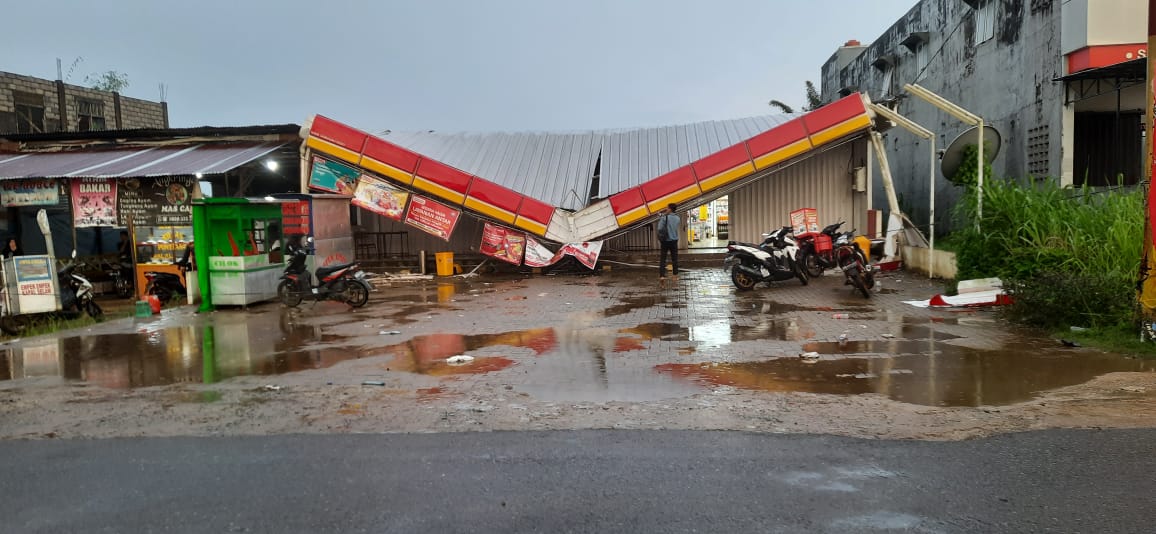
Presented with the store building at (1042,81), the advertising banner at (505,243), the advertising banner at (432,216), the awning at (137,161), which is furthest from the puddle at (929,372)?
the awning at (137,161)

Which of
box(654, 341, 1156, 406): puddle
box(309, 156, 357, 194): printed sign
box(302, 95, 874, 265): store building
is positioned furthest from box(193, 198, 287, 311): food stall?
box(654, 341, 1156, 406): puddle

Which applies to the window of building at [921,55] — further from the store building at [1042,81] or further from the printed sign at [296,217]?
the printed sign at [296,217]

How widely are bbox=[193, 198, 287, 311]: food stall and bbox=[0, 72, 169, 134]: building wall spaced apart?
610 inches

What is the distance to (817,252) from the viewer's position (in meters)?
15.5

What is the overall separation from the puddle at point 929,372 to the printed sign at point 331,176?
1206 centimetres

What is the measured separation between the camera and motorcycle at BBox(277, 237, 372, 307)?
42.3 ft

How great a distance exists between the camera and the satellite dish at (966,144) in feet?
44.0

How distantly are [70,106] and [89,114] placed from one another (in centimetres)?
76

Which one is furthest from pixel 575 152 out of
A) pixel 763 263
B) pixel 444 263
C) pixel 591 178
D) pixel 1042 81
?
pixel 1042 81

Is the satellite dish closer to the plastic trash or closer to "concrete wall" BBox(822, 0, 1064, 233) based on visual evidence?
"concrete wall" BBox(822, 0, 1064, 233)

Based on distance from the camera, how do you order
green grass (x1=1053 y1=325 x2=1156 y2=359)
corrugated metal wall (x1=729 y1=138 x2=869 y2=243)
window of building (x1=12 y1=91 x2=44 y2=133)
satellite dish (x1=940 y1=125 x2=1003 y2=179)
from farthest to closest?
window of building (x1=12 y1=91 x2=44 y2=133) < corrugated metal wall (x1=729 y1=138 x2=869 y2=243) < satellite dish (x1=940 y1=125 x2=1003 y2=179) < green grass (x1=1053 y1=325 x2=1156 y2=359)

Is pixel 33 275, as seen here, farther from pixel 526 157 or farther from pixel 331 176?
pixel 526 157

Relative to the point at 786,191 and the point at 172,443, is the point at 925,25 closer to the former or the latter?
the point at 786,191

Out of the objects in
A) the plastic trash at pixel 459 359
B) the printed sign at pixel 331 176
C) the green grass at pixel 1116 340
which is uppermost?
the printed sign at pixel 331 176
